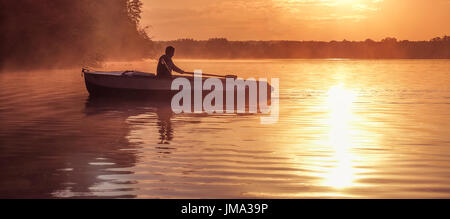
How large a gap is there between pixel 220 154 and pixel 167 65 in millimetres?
12680

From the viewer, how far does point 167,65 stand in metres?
26.1

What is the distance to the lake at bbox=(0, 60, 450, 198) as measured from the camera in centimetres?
1035

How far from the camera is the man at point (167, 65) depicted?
25.5 m

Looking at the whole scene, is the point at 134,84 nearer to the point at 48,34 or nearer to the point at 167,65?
the point at 167,65

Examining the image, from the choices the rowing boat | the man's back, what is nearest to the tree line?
the rowing boat

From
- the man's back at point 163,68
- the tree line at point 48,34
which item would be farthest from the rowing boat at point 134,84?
the tree line at point 48,34

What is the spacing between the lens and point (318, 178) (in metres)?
11.1

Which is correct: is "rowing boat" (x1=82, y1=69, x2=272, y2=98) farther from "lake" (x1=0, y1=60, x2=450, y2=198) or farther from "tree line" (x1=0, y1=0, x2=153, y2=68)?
"tree line" (x1=0, y1=0, x2=153, y2=68)

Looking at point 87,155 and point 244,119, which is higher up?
point 244,119

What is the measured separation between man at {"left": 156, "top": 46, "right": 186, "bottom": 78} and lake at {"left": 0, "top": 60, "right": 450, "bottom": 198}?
5.63ft

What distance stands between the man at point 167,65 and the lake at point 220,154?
1.72m
